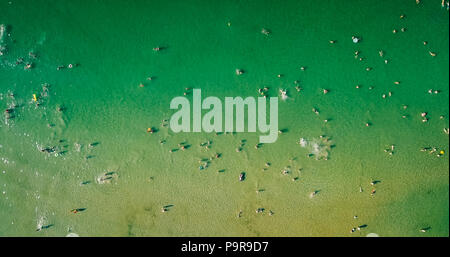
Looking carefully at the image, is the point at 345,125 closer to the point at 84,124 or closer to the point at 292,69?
the point at 292,69

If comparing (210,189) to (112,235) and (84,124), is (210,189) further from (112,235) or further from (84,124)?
(84,124)

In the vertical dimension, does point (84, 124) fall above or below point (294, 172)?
above

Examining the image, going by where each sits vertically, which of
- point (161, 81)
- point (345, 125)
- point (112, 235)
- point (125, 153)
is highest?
point (161, 81)

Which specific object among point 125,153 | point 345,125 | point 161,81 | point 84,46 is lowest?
point 125,153

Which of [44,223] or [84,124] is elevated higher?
[84,124]
